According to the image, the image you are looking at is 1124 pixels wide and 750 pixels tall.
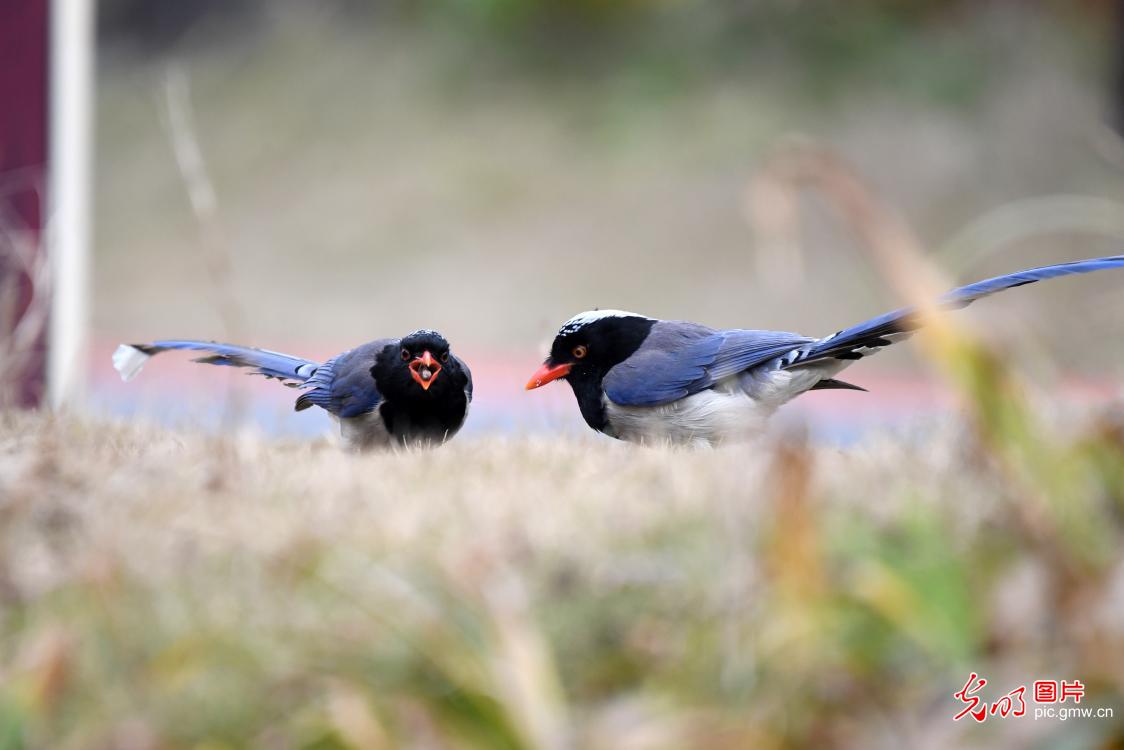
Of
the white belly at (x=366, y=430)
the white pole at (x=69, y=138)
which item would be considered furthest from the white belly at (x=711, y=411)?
the white pole at (x=69, y=138)

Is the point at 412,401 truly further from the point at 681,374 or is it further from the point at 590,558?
the point at 590,558

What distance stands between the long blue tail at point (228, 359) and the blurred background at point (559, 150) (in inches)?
493

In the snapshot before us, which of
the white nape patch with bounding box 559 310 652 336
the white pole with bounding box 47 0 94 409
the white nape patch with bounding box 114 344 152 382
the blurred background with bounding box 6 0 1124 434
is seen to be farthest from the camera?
the blurred background with bounding box 6 0 1124 434

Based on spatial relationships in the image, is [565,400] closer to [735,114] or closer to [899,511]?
[899,511]

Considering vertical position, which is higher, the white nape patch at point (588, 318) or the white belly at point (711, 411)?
the white nape patch at point (588, 318)

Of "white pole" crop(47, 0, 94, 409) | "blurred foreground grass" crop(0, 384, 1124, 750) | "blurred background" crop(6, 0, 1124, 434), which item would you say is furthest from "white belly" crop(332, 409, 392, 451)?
"blurred background" crop(6, 0, 1124, 434)

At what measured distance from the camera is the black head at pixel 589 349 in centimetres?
361

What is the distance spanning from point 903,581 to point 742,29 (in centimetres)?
1980

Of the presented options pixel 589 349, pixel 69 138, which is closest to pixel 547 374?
pixel 589 349

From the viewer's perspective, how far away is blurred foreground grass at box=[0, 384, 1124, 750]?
166 cm

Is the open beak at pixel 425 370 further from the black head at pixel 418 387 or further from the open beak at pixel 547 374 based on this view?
the open beak at pixel 547 374

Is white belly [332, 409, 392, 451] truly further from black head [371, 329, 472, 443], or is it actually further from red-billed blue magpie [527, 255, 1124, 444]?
red-billed blue magpie [527, 255, 1124, 444]

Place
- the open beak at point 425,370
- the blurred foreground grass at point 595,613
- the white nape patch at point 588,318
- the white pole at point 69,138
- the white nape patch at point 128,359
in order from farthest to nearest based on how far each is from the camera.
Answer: the white pole at point 69,138, the white nape patch at point 588,318, the open beak at point 425,370, the white nape patch at point 128,359, the blurred foreground grass at point 595,613

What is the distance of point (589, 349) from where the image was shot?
143 inches
